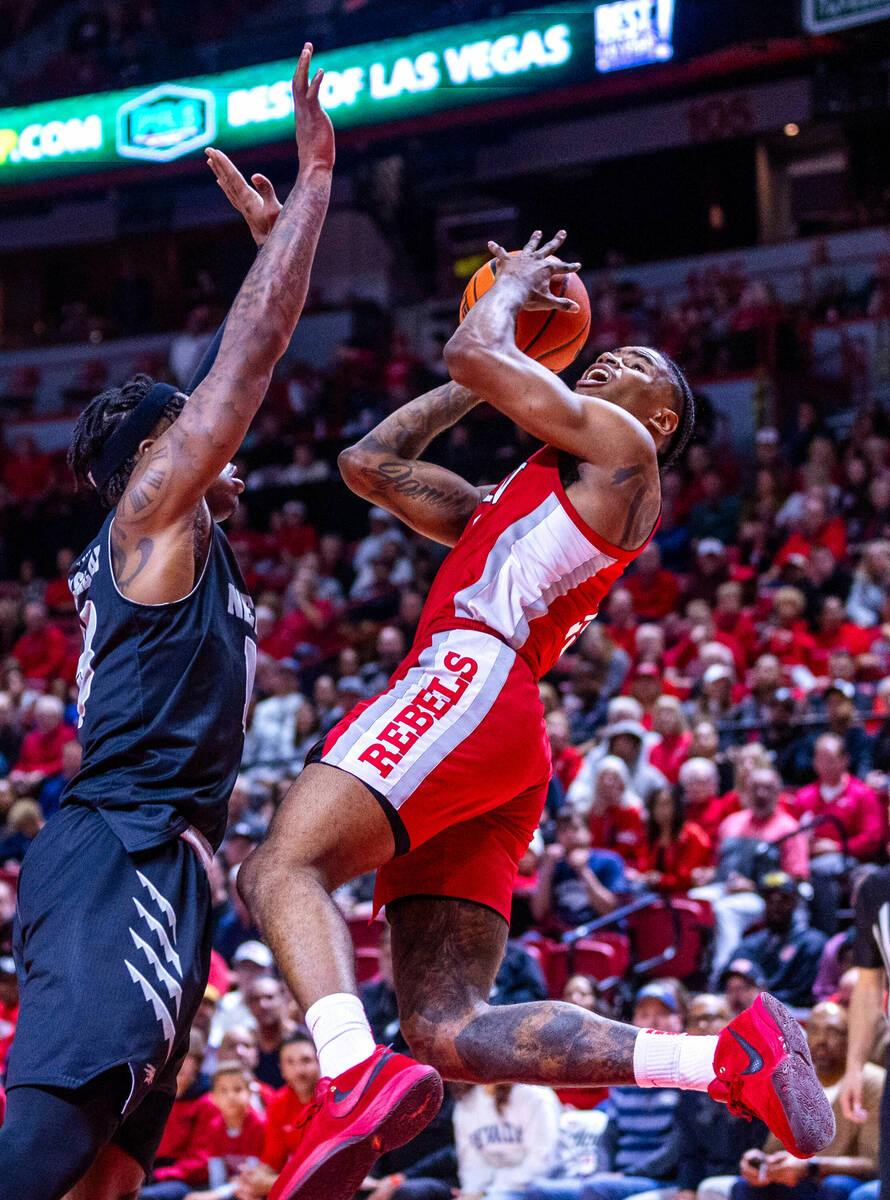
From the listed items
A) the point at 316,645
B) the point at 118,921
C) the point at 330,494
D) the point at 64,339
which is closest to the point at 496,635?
the point at 118,921

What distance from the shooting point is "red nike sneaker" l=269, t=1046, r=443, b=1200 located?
310cm

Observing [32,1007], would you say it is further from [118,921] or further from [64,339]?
[64,339]

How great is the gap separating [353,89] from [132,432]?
1477 cm

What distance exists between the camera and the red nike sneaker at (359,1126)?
3.10m

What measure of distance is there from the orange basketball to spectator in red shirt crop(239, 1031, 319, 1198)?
4.38m

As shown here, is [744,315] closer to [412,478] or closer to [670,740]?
[670,740]

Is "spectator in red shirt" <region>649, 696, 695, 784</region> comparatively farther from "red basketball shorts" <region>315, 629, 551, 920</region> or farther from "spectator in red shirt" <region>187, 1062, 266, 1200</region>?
"red basketball shorts" <region>315, 629, 551, 920</region>

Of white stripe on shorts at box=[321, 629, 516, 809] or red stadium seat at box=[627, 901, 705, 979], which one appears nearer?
white stripe on shorts at box=[321, 629, 516, 809]

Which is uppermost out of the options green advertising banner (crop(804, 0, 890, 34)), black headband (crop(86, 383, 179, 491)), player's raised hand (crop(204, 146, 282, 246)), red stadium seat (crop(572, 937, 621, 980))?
green advertising banner (crop(804, 0, 890, 34))

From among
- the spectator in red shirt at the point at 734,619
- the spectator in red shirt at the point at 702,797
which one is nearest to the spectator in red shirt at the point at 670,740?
the spectator in red shirt at the point at 702,797

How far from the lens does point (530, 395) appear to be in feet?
12.2

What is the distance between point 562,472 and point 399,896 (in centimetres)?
115

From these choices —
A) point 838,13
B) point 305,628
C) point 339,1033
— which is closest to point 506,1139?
point 339,1033

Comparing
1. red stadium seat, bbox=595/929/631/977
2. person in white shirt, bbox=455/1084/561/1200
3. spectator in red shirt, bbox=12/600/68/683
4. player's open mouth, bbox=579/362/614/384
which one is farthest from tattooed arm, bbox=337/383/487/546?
spectator in red shirt, bbox=12/600/68/683
